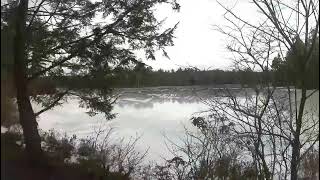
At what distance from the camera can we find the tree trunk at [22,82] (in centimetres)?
299

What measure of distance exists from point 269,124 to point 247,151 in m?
1.04

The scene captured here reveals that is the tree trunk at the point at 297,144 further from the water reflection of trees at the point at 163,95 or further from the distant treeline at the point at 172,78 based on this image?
the water reflection of trees at the point at 163,95

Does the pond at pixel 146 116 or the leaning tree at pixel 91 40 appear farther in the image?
the pond at pixel 146 116

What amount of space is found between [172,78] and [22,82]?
23.9 feet

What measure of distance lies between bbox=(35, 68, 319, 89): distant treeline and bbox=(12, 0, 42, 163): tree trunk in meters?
2.06

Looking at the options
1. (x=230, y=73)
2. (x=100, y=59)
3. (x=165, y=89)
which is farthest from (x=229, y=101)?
→ (x=165, y=89)

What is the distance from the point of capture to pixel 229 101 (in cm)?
859

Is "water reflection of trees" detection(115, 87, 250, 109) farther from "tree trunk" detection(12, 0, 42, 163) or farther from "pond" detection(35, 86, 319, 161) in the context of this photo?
"tree trunk" detection(12, 0, 42, 163)

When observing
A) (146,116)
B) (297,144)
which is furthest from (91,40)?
(146,116)

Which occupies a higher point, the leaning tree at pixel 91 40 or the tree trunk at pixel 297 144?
the leaning tree at pixel 91 40

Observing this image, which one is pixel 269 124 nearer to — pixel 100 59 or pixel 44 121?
pixel 100 59

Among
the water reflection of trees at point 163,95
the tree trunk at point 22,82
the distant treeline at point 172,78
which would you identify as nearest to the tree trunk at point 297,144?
the distant treeline at point 172,78

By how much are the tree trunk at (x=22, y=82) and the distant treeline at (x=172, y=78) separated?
6.75 ft

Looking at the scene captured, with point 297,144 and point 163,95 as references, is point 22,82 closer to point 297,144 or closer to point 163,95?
point 297,144
